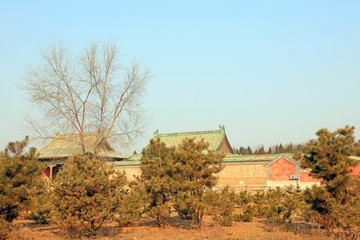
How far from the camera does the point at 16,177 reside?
1025cm

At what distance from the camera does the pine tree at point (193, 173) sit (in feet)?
36.9

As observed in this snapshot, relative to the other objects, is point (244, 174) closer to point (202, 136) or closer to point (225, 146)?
point (225, 146)

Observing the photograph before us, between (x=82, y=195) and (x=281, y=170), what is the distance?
2013 cm

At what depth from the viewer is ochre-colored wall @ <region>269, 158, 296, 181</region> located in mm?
→ 26938

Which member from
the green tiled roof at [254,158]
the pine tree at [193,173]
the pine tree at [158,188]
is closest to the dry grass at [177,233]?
the pine tree at [158,188]

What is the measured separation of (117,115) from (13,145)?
10606 millimetres

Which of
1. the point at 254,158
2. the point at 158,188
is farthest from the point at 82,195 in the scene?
the point at 254,158

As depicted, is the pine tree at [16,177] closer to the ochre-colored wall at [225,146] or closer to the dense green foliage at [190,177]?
the dense green foliage at [190,177]

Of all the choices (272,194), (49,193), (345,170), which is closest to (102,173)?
(49,193)

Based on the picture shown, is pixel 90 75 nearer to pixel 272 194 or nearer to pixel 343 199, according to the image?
pixel 272 194

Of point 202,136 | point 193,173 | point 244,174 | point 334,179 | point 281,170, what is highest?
point 202,136

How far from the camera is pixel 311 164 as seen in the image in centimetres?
1048

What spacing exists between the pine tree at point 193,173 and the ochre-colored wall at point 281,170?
16.8m

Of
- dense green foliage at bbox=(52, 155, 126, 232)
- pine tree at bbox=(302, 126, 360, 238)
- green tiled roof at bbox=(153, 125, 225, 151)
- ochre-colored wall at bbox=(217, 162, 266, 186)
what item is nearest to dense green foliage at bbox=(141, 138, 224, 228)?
dense green foliage at bbox=(52, 155, 126, 232)
